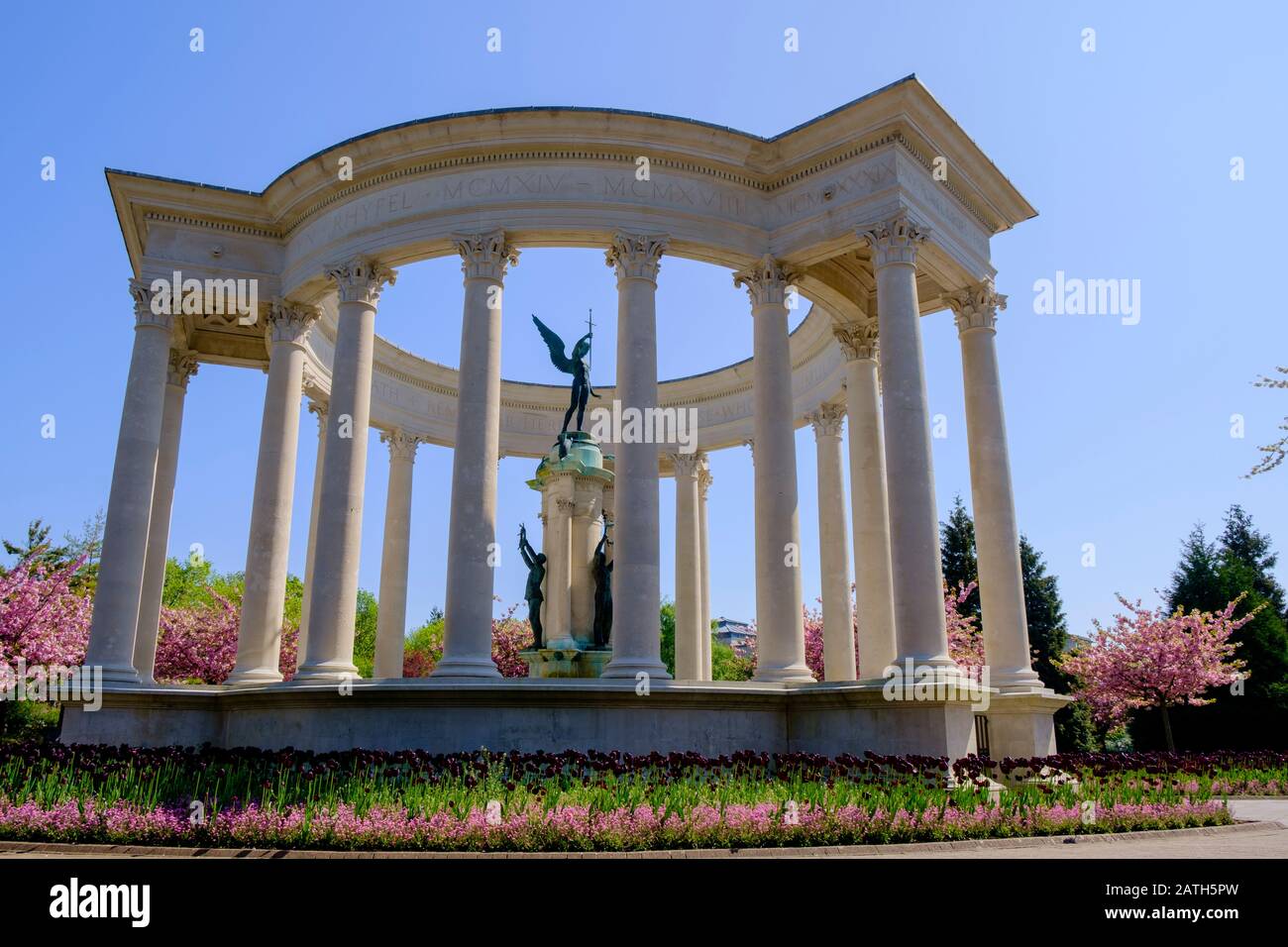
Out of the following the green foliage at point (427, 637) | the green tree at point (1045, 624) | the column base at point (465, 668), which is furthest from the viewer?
the green foliage at point (427, 637)

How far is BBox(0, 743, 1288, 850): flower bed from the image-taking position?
25.4 metres

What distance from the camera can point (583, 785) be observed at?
29.6 meters

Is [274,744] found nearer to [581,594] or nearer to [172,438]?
[581,594]

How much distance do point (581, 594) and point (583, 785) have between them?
23.8m

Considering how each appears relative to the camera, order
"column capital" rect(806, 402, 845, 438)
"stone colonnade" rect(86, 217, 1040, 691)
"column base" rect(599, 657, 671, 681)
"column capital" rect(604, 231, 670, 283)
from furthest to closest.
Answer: "column capital" rect(806, 402, 845, 438), "column capital" rect(604, 231, 670, 283), "stone colonnade" rect(86, 217, 1040, 691), "column base" rect(599, 657, 671, 681)

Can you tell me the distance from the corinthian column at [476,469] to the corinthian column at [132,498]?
1740 centimetres

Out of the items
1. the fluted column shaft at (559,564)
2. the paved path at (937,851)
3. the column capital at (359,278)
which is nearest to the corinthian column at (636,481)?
the fluted column shaft at (559,564)

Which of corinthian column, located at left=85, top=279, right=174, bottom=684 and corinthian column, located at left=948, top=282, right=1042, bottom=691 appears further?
corinthian column, located at left=948, top=282, right=1042, bottom=691

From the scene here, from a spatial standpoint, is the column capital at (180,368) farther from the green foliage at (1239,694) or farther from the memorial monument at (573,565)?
the green foliage at (1239,694)

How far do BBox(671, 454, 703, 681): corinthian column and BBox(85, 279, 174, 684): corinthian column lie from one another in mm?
35688

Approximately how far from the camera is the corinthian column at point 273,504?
157 feet

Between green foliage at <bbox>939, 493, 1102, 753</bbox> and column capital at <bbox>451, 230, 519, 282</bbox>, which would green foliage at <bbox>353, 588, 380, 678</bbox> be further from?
column capital at <bbox>451, 230, 519, 282</bbox>

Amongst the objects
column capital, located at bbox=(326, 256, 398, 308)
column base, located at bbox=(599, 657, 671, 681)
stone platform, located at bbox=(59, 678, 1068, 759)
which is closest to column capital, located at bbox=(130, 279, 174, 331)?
column capital, located at bbox=(326, 256, 398, 308)

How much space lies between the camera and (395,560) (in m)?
64.9
